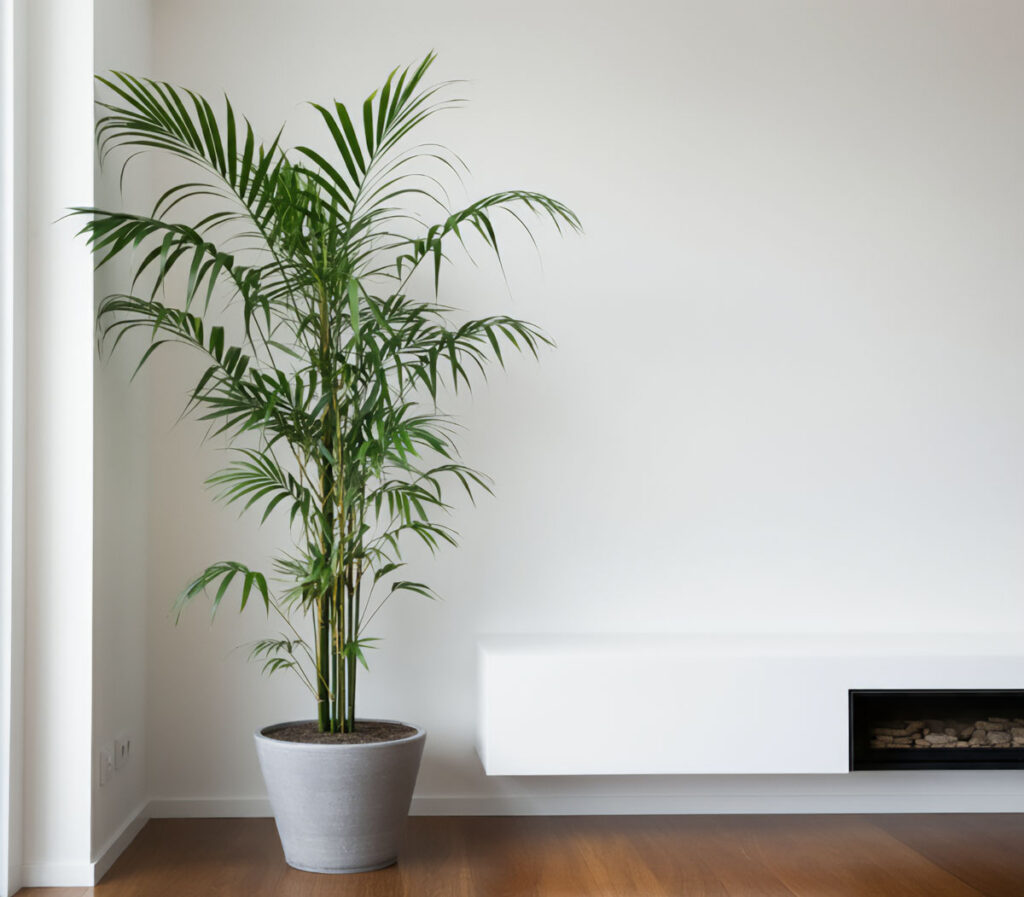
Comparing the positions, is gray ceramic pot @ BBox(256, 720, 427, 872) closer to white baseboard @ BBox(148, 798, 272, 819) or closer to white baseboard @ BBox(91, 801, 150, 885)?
white baseboard @ BBox(91, 801, 150, 885)

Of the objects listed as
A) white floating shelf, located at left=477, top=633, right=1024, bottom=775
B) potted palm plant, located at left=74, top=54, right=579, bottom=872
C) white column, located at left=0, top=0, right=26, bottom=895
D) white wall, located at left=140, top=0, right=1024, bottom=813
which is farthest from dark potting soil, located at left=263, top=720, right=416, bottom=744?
white column, located at left=0, top=0, right=26, bottom=895

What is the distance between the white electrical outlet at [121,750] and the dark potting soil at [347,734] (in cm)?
42

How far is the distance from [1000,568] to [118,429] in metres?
2.79

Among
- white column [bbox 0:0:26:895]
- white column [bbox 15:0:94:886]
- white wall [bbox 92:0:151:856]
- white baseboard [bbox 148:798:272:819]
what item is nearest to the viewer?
white column [bbox 0:0:26:895]

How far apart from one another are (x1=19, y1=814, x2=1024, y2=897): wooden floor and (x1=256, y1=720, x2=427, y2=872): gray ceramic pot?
57 millimetres

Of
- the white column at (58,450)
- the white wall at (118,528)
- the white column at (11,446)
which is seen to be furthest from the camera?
the white wall at (118,528)

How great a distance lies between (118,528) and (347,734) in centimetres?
85

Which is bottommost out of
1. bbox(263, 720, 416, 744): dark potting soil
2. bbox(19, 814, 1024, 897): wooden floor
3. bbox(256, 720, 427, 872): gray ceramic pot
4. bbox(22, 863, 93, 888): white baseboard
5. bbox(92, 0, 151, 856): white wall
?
bbox(19, 814, 1024, 897): wooden floor

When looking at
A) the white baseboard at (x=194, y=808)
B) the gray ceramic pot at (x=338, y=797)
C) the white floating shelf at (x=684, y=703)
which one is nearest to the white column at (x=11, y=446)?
the gray ceramic pot at (x=338, y=797)

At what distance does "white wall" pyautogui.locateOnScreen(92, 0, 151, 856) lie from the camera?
269 centimetres

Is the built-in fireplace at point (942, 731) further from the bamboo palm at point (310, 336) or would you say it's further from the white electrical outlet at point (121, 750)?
the white electrical outlet at point (121, 750)

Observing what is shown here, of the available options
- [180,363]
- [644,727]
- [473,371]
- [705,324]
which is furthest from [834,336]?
[180,363]

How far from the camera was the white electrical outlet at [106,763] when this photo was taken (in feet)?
8.85

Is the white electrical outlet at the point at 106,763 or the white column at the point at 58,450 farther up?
the white column at the point at 58,450
